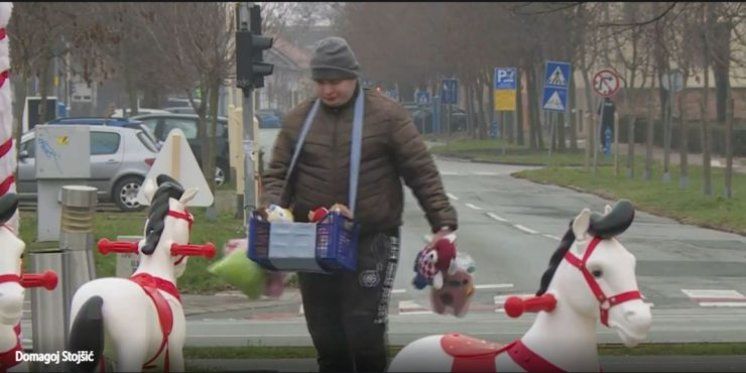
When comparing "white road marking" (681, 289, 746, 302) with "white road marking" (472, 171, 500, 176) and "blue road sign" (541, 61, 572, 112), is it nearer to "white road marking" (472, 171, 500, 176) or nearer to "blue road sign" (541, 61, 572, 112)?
"blue road sign" (541, 61, 572, 112)

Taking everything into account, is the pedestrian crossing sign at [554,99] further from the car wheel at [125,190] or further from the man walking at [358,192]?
the man walking at [358,192]

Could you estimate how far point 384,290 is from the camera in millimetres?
6539

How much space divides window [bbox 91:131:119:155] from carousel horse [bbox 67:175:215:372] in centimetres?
1911

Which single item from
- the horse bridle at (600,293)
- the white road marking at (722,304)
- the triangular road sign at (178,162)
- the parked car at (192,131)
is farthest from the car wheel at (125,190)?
the horse bridle at (600,293)

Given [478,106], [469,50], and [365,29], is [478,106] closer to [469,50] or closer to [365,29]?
[469,50]

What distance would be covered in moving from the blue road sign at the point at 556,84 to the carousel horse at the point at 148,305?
29222 millimetres

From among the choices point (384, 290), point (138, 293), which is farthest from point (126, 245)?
point (384, 290)

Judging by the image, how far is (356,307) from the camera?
6.45 m

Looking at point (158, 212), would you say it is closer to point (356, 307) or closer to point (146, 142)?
point (356, 307)

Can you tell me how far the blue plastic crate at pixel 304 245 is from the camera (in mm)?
6199

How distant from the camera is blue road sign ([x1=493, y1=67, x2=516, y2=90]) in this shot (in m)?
37.2

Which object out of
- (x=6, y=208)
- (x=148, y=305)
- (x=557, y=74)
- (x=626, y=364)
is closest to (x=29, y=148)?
(x=557, y=74)

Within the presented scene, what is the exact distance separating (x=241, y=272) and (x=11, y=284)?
97 cm

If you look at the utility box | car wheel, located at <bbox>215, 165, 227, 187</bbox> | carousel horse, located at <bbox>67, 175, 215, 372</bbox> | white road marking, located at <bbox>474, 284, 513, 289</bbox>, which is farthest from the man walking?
car wheel, located at <bbox>215, 165, 227, 187</bbox>
